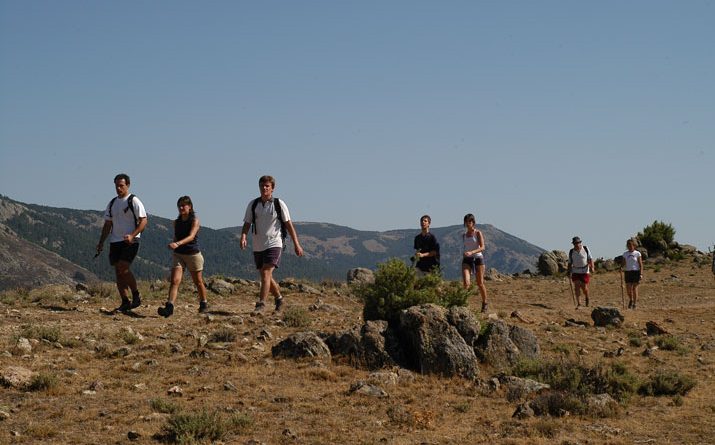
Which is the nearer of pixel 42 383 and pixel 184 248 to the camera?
pixel 42 383

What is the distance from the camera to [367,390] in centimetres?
904

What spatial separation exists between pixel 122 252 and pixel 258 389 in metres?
5.10

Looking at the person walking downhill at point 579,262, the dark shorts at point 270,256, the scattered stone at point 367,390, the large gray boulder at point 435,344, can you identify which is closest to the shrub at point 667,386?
the large gray boulder at point 435,344

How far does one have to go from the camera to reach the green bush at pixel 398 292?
11938 mm

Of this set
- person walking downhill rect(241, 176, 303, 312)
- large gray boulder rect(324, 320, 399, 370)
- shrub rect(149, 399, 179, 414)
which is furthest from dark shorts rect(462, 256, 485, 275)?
shrub rect(149, 399, 179, 414)

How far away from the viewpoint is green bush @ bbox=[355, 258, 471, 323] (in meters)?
11.9

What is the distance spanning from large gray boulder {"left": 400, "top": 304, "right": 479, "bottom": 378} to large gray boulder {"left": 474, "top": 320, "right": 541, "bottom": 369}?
0.55m

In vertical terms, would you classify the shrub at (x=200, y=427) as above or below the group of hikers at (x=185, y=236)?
below

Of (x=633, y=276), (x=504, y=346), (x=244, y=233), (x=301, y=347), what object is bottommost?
(x=301, y=347)

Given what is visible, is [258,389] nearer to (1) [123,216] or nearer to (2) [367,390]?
(2) [367,390]

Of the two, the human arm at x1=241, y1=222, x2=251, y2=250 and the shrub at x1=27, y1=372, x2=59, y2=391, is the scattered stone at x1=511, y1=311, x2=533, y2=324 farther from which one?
the shrub at x1=27, y1=372, x2=59, y2=391

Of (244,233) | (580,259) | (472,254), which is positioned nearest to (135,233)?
(244,233)

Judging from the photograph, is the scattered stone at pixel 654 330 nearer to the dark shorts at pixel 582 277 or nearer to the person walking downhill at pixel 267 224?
the dark shorts at pixel 582 277

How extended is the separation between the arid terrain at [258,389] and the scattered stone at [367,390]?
10cm
